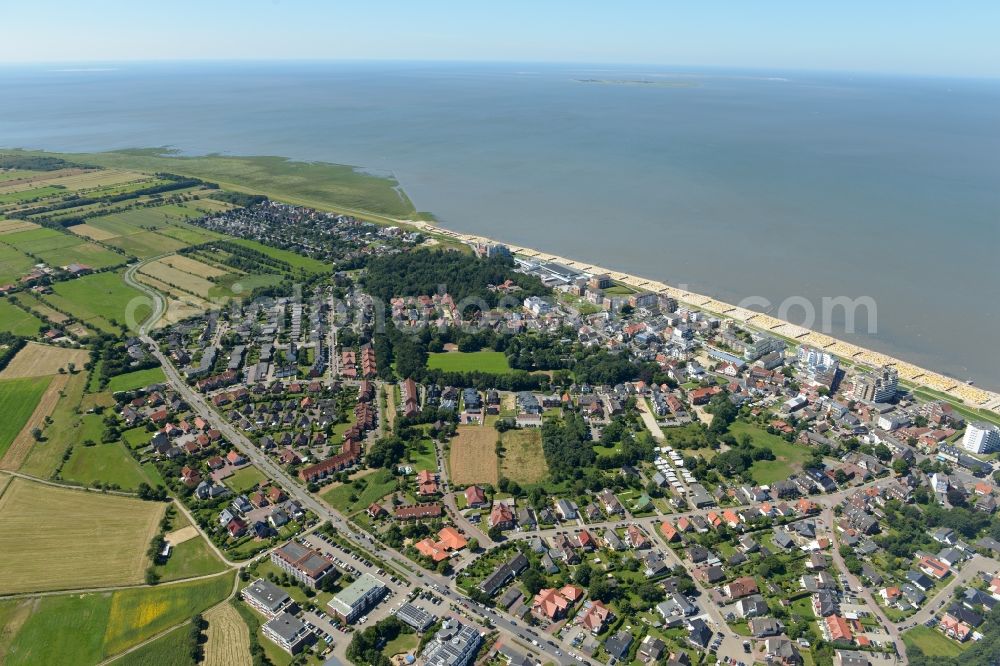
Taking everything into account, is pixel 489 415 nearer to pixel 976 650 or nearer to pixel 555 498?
pixel 555 498

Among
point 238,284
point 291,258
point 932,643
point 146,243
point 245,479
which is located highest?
point 146,243

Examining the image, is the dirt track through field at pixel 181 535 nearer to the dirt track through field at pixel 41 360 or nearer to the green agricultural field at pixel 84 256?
the dirt track through field at pixel 41 360

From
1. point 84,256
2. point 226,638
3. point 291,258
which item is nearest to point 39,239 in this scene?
point 84,256

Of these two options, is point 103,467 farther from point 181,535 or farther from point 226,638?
point 226,638

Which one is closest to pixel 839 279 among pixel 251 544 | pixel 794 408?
pixel 794 408

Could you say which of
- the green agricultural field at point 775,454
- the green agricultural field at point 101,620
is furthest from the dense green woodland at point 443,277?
the green agricultural field at point 101,620

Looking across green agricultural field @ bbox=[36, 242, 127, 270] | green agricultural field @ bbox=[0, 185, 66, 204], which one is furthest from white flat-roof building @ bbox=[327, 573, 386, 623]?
green agricultural field @ bbox=[0, 185, 66, 204]

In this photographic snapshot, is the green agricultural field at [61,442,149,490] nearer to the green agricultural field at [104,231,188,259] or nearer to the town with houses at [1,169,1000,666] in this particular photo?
the town with houses at [1,169,1000,666]
